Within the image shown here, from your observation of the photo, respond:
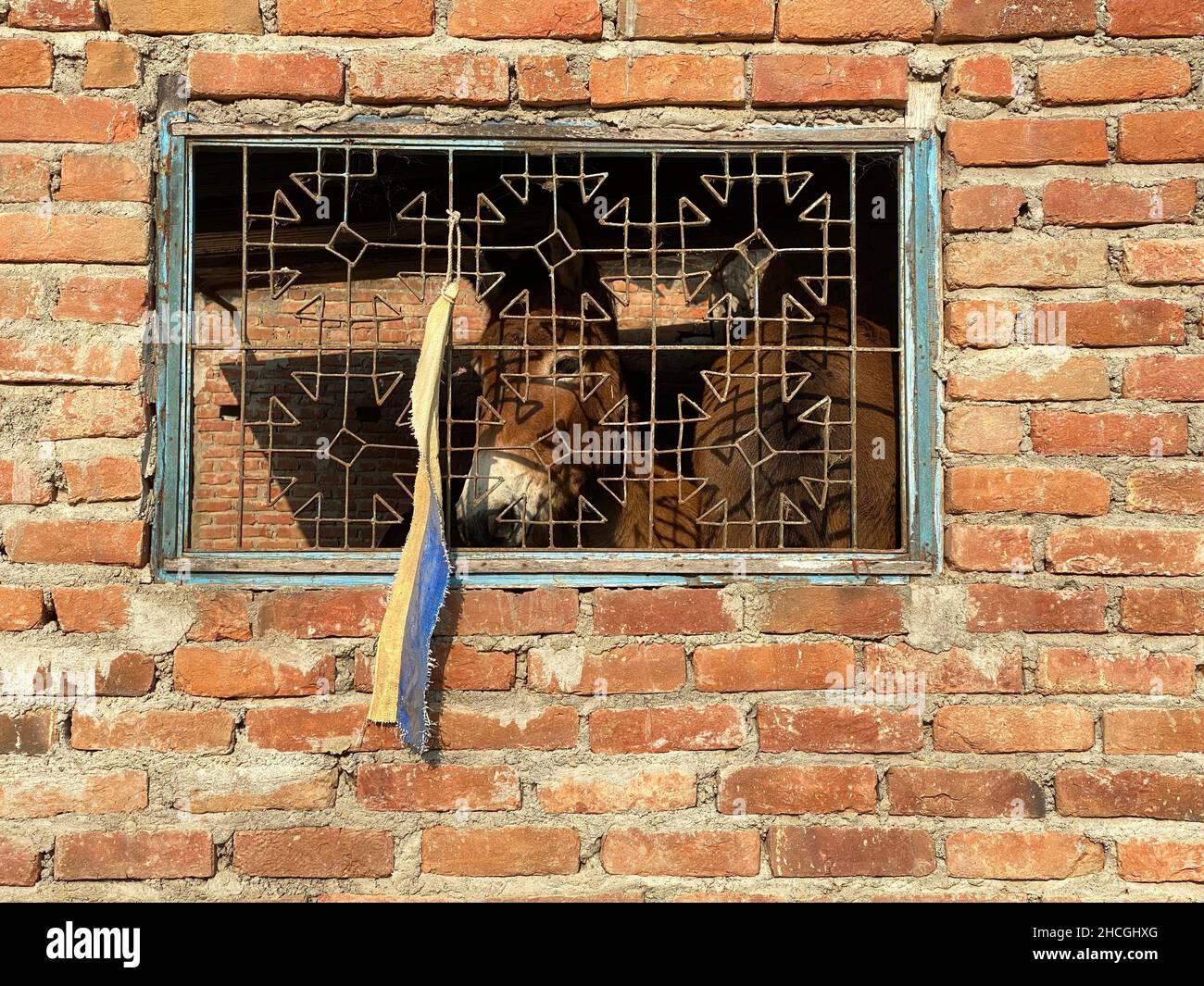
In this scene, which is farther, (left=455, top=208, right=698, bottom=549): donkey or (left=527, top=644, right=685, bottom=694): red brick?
(left=455, top=208, right=698, bottom=549): donkey

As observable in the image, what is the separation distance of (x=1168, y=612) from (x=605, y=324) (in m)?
1.92

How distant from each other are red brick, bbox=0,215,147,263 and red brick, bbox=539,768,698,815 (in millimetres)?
1382

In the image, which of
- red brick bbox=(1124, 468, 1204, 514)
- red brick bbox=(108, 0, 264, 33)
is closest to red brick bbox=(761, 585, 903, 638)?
red brick bbox=(1124, 468, 1204, 514)

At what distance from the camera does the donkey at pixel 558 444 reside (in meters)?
2.66

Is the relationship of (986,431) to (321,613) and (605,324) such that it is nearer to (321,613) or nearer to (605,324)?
(321,613)

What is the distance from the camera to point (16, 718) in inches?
83.8

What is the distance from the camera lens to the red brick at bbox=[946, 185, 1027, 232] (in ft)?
7.16

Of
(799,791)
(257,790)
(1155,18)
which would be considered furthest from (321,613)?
(1155,18)

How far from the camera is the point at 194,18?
2.17m

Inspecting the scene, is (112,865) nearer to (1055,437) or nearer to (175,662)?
(175,662)

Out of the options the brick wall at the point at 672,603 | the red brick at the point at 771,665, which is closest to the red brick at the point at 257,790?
the brick wall at the point at 672,603

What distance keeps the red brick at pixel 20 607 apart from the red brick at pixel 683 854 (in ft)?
4.08

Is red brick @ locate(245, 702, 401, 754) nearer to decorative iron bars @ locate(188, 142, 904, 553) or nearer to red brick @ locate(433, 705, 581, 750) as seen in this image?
red brick @ locate(433, 705, 581, 750)

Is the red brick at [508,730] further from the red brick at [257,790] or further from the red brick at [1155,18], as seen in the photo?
the red brick at [1155,18]
